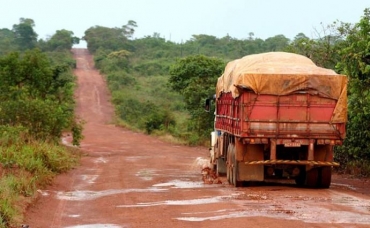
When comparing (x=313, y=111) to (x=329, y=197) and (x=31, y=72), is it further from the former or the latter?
(x=31, y=72)

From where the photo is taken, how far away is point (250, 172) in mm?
15609

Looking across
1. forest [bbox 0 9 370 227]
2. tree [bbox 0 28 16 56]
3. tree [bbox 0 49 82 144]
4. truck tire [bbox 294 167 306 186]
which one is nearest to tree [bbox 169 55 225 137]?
forest [bbox 0 9 370 227]

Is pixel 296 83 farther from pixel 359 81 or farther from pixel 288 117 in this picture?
pixel 359 81

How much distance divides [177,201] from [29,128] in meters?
12.6

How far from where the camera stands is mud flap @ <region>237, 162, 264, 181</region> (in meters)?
15.6

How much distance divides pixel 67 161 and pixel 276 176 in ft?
28.5

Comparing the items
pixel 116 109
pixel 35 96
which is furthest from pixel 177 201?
pixel 116 109

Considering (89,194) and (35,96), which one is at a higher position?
(35,96)

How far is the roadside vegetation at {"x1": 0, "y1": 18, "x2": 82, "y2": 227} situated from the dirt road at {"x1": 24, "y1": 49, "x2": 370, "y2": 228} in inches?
17.8

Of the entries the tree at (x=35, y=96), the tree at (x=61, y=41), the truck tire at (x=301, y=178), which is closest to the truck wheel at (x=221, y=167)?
the truck tire at (x=301, y=178)

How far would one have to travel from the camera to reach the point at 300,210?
11.4m

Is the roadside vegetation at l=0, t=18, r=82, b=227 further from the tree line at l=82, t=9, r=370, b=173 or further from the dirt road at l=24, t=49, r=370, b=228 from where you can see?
the tree line at l=82, t=9, r=370, b=173

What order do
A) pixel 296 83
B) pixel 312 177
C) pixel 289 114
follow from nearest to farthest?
pixel 296 83, pixel 289 114, pixel 312 177

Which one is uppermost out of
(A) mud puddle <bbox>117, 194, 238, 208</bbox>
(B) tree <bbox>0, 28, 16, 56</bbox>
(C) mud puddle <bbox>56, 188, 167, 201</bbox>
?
(B) tree <bbox>0, 28, 16, 56</bbox>
